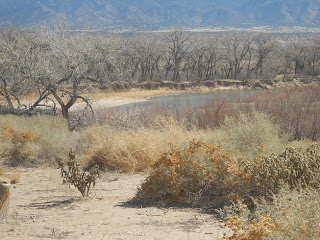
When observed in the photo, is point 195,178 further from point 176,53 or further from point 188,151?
point 176,53

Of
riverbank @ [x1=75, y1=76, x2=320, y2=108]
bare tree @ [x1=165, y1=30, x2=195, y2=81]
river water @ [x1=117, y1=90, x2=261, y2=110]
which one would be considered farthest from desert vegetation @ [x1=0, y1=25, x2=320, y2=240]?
bare tree @ [x1=165, y1=30, x2=195, y2=81]

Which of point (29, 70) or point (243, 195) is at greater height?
point (29, 70)

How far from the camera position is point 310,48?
270ft

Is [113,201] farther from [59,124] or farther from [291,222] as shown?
[59,124]

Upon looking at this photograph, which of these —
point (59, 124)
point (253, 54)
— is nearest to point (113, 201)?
point (59, 124)

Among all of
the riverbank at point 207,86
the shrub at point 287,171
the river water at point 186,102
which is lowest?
the riverbank at point 207,86

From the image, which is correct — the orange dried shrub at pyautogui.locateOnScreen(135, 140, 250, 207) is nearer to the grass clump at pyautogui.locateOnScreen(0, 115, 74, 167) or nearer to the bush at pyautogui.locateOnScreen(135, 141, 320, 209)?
the bush at pyautogui.locateOnScreen(135, 141, 320, 209)

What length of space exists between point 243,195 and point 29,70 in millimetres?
11904

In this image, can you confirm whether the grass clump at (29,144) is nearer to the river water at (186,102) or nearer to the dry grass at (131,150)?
the dry grass at (131,150)

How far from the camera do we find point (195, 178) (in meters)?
7.66

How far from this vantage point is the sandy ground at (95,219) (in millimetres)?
5816

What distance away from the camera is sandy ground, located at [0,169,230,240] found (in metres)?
5.82

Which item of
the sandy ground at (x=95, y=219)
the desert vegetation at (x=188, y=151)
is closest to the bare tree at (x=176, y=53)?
the desert vegetation at (x=188, y=151)

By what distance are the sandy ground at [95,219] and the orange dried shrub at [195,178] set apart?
36 cm
